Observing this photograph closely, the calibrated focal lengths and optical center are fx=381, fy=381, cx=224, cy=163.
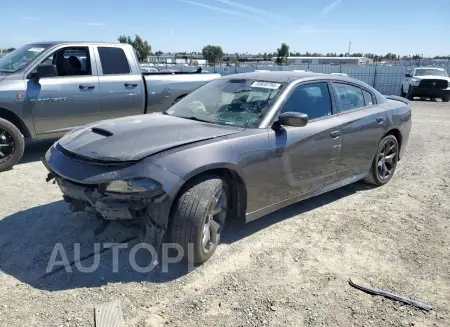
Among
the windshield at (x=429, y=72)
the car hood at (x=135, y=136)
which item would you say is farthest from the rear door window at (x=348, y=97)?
the windshield at (x=429, y=72)

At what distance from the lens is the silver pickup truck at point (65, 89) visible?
5.63 metres

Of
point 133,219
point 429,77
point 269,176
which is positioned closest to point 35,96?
point 133,219

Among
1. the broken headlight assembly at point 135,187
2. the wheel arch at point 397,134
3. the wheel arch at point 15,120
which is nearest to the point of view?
the broken headlight assembly at point 135,187

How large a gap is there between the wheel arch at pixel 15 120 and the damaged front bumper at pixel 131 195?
3.33m

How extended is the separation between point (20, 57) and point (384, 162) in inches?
228

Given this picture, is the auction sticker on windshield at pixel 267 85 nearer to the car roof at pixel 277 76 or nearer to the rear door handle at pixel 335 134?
the car roof at pixel 277 76

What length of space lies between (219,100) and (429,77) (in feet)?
56.2

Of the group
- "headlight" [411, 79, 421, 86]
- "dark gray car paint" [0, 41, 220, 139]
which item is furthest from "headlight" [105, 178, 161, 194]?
"headlight" [411, 79, 421, 86]

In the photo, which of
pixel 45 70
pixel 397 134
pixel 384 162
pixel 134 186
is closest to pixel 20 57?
pixel 45 70

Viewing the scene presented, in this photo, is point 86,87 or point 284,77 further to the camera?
point 86,87

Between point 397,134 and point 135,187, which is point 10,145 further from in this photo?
point 397,134

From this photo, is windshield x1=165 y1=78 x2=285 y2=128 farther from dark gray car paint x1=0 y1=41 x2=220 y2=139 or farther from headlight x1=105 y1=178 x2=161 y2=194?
dark gray car paint x1=0 y1=41 x2=220 y2=139

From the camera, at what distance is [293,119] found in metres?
3.58

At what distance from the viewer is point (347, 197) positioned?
16.3 ft
